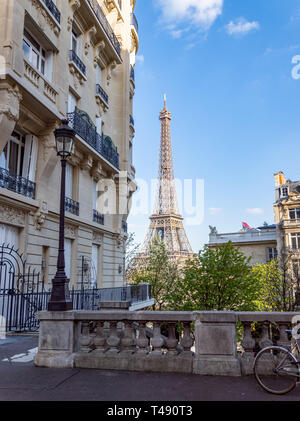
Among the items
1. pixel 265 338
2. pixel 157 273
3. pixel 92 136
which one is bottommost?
pixel 265 338

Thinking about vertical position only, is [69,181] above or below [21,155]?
below

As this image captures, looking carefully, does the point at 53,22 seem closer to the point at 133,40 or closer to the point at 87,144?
the point at 87,144

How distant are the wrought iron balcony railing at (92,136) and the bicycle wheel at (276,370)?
535 inches

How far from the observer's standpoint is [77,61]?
1769cm

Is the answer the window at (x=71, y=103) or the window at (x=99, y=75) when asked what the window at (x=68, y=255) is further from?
the window at (x=99, y=75)

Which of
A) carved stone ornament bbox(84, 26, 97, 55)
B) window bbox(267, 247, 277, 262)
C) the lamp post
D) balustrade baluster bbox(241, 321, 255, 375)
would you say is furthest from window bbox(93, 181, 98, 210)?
window bbox(267, 247, 277, 262)

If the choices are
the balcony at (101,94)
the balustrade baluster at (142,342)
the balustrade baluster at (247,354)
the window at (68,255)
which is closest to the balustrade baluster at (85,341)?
the balustrade baluster at (142,342)

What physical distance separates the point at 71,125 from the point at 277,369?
46.8ft

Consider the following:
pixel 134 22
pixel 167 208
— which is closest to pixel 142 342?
pixel 134 22

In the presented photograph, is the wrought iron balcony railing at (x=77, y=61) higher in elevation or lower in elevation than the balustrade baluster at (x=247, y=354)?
higher

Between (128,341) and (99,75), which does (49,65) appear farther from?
(128,341)

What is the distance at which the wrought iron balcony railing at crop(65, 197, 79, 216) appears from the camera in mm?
16364

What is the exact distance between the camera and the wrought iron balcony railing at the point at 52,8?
14.8 metres
